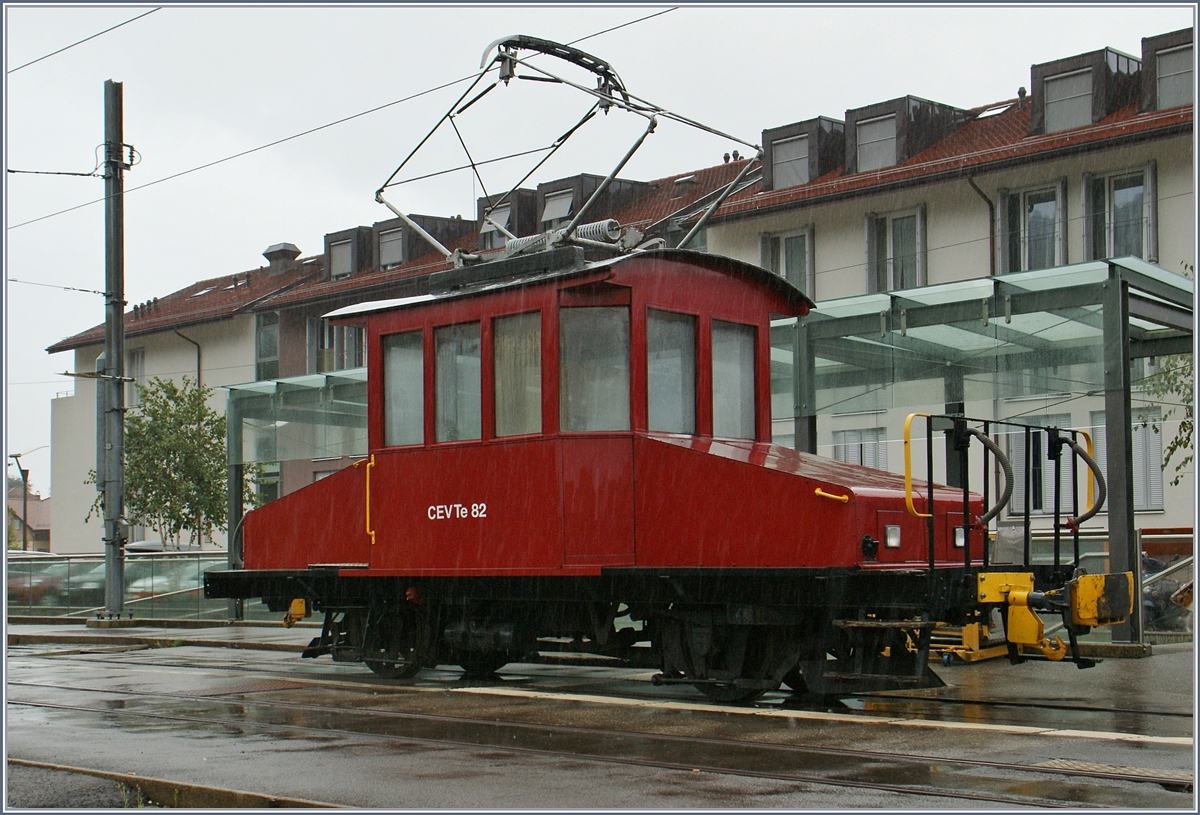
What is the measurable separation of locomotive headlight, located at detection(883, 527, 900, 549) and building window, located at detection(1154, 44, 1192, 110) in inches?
811

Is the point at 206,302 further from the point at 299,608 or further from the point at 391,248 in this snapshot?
the point at 299,608

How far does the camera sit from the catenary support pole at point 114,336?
2186 centimetres

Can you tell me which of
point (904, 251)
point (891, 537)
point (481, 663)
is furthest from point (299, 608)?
point (904, 251)

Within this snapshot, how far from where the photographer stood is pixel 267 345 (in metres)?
43.4

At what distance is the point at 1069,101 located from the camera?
1125 inches

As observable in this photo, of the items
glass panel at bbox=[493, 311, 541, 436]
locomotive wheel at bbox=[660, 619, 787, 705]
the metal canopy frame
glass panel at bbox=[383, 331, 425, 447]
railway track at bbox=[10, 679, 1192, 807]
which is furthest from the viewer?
the metal canopy frame

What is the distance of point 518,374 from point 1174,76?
21.0 m

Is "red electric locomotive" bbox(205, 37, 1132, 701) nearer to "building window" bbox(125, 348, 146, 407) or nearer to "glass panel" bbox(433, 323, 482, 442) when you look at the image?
"glass panel" bbox(433, 323, 482, 442)

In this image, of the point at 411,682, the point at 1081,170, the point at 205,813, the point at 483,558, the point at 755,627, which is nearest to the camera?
the point at 205,813

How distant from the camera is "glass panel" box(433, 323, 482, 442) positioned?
1153cm

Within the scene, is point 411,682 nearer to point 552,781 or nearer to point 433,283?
point 433,283

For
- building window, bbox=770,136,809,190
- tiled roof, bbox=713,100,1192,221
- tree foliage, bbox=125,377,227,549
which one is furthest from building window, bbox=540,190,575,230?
tree foliage, bbox=125,377,227,549

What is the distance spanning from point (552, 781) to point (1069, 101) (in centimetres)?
2529

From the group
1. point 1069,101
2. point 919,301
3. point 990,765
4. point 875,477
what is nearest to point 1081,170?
point 1069,101
